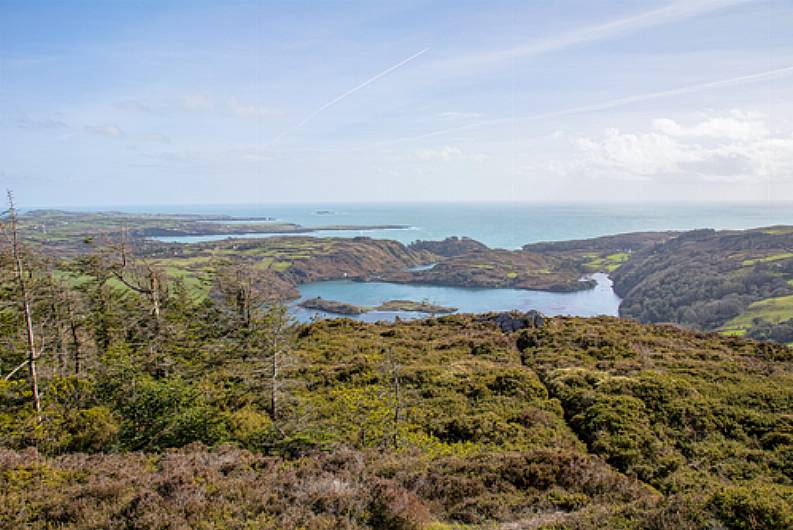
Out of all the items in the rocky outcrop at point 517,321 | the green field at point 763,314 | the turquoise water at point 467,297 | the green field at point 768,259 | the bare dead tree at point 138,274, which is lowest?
the turquoise water at point 467,297

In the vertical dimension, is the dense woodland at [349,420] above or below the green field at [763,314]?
above

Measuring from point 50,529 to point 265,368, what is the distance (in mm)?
7460

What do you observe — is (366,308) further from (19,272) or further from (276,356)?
(19,272)

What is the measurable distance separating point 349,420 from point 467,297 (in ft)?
277

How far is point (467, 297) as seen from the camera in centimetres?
9669

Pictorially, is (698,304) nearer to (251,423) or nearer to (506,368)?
(506,368)

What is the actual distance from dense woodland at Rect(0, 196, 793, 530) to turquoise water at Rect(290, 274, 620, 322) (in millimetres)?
53530

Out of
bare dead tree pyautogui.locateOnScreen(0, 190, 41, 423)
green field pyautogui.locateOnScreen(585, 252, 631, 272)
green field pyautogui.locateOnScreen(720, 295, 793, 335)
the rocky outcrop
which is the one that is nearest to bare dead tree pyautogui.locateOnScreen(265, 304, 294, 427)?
bare dead tree pyautogui.locateOnScreen(0, 190, 41, 423)

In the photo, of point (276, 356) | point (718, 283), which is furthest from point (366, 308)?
point (276, 356)

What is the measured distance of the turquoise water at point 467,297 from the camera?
264ft

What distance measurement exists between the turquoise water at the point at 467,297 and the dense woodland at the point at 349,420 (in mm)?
53530

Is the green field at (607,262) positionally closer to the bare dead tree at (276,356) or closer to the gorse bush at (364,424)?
the gorse bush at (364,424)

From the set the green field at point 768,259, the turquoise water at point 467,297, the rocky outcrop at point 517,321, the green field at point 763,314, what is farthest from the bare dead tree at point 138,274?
the green field at point 768,259

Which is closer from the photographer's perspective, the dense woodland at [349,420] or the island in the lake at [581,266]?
the dense woodland at [349,420]
